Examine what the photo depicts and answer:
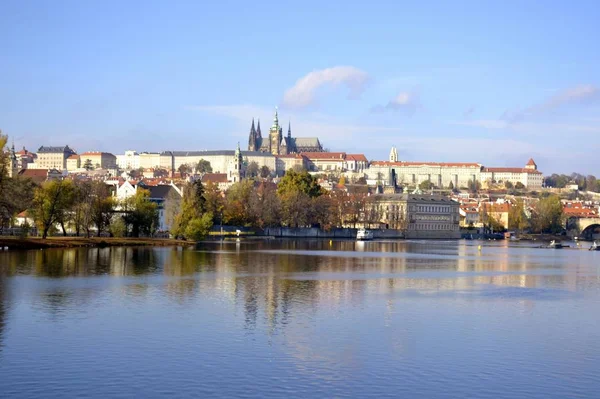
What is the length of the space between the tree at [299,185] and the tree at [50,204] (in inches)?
1926

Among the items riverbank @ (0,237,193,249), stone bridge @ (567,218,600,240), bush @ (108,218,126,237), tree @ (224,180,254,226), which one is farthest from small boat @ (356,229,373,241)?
stone bridge @ (567,218,600,240)

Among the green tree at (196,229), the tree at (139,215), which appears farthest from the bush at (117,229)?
the green tree at (196,229)

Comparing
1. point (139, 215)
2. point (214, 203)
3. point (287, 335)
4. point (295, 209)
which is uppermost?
point (214, 203)

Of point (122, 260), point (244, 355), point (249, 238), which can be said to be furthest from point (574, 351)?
point (249, 238)

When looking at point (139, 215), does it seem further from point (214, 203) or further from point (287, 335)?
point (287, 335)

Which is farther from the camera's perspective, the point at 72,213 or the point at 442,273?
the point at 72,213

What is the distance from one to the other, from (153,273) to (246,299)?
10.5 m

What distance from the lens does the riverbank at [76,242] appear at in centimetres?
5456

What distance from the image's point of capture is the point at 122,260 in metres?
47.8

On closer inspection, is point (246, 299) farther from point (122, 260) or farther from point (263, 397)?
point (122, 260)

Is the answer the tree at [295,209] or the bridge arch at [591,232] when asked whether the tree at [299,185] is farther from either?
the bridge arch at [591,232]

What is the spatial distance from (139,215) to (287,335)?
156 ft

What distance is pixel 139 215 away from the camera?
6969 centimetres

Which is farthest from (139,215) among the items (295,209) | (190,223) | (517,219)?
(517,219)
